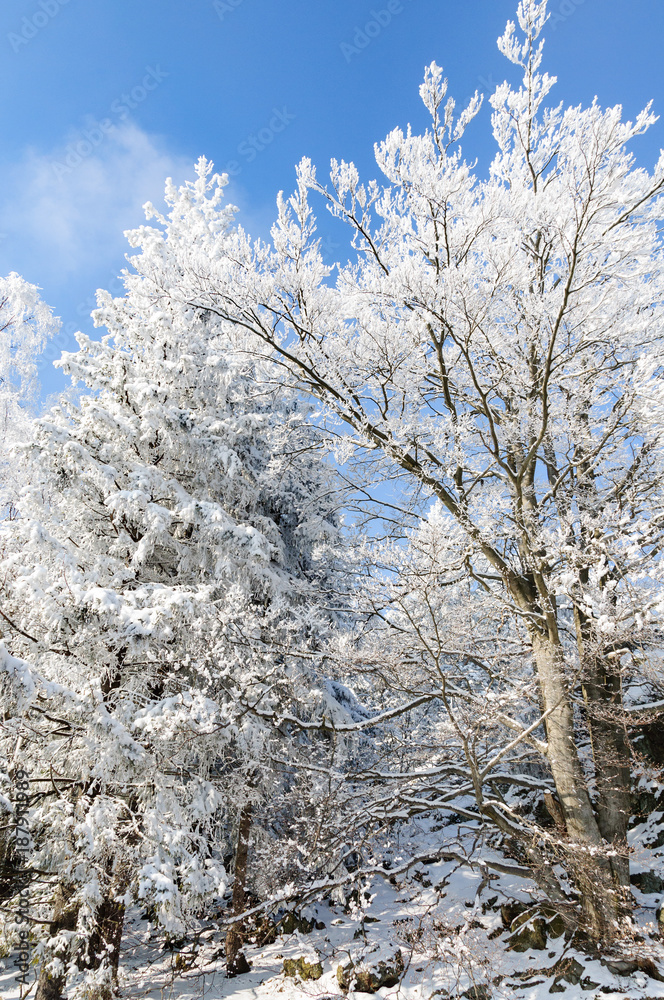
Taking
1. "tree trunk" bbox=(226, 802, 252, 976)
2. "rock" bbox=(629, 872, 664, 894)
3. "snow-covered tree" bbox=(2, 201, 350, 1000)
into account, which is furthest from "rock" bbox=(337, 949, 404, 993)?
"rock" bbox=(629, 872, 664, 894)

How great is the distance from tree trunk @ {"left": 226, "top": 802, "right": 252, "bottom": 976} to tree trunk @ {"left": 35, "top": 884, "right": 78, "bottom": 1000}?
7.06ft

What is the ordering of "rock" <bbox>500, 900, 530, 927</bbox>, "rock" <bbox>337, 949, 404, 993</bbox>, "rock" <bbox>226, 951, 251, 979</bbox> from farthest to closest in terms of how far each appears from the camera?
"rock" <bbox>226, 951, 251, 979</bbox>
"rock" <bbox>500, 900, 530, 927</bbox>
"rock" <bbox>337, 949, 404, 993</bbox>

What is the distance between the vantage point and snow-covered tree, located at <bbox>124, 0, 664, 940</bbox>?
16.8 ft

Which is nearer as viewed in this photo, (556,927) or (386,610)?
(556,927)

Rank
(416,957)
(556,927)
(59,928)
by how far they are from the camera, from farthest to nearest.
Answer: (416,957), (556,927), (59,928)

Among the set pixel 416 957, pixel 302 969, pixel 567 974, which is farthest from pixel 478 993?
pixel 302 969

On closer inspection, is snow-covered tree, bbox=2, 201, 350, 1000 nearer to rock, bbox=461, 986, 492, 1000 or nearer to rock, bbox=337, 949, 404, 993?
rock, bbox=337, 949, 404, 993

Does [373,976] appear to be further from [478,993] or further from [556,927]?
[556,927]

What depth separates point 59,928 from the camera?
539cm

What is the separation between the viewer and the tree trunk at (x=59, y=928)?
202 inches

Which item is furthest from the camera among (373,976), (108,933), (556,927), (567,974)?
(373,976)

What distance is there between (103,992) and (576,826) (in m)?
5.06

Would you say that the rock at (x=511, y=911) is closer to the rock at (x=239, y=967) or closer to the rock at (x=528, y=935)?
the rock at (x=528, y=935)

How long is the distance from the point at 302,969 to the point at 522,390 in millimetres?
8242
